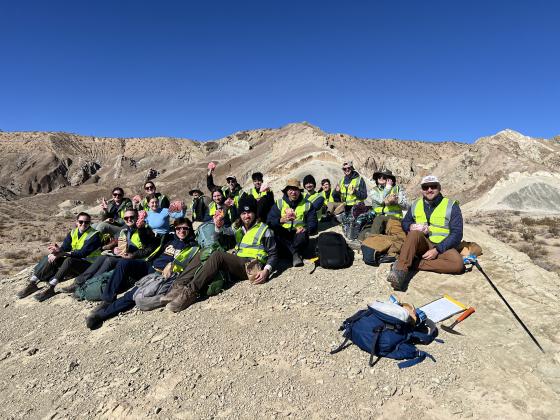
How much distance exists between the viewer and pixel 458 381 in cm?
371

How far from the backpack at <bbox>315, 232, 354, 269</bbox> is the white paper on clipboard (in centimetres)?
171

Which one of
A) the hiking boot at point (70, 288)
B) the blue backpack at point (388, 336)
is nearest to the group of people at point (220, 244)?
the hiking boot at point (70, 288)

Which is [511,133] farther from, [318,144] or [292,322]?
[292,322]

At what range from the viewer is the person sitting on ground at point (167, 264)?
552 centimetres

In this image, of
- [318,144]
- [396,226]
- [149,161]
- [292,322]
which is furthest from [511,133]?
[149,161]

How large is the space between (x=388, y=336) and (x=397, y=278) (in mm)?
1379

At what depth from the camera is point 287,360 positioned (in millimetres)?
4277

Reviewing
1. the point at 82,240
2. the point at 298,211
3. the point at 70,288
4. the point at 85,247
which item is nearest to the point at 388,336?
the point at 298,211

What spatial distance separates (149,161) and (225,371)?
75719 millimetres

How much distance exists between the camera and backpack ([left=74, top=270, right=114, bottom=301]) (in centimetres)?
630

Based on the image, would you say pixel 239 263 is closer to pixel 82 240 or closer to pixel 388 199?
pixel 388 199

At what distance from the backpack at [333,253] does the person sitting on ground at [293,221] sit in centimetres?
40

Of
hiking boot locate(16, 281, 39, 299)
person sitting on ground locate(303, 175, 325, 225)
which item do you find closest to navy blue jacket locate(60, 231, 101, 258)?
A: hiking boot locate(16, 281, 39, 299)

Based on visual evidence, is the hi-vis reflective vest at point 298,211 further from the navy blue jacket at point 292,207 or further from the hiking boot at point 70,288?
the hiking boot at point 70,288
